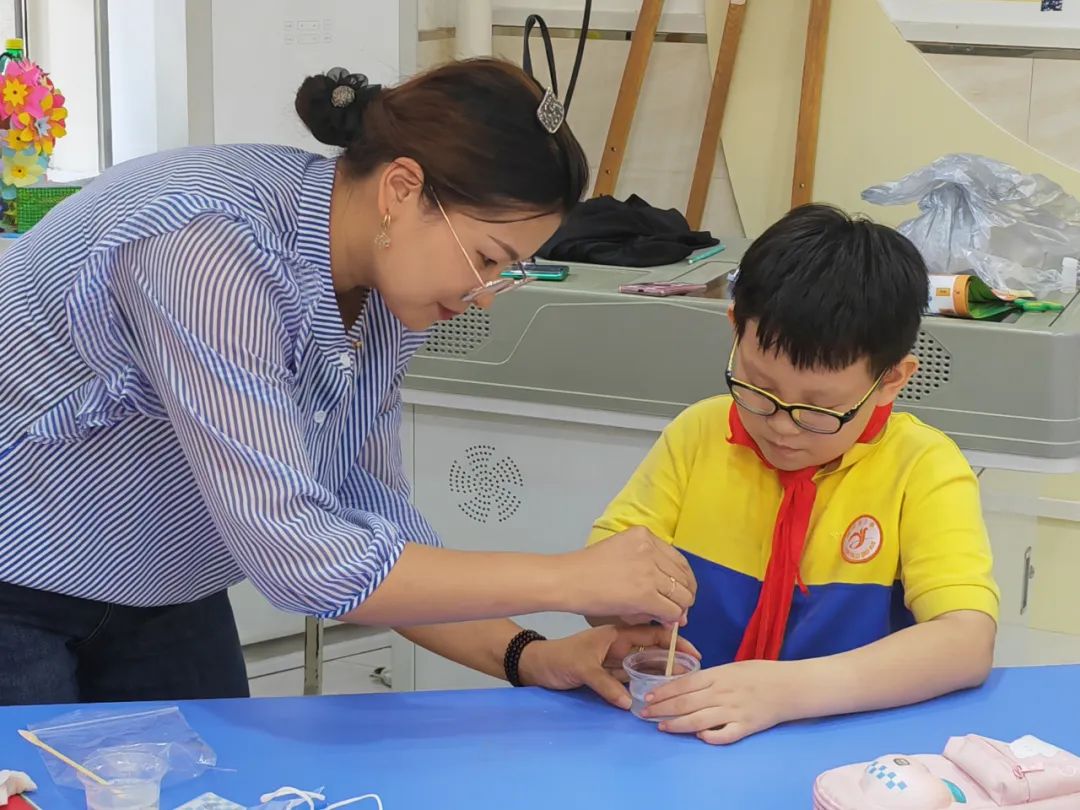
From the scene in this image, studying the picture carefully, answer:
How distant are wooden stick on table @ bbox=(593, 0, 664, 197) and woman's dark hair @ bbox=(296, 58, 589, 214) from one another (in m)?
1.61

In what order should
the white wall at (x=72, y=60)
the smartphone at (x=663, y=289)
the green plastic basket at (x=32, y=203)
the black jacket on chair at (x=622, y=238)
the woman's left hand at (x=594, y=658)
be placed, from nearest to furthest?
the woman's left hand at (x=594, y=658)
the smartphone at (x=663, y=289)
the black jacket on chair at (x=622, y=238)
the green plastic basket at (x=32, y=203)
the white wall at (x=72, y=60)

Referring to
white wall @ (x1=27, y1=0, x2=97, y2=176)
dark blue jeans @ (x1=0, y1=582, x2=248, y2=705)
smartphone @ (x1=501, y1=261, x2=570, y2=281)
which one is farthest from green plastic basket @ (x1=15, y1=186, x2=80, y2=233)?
dark blue jeans @ (x1=0, y1=582, x2=248, y2=705)

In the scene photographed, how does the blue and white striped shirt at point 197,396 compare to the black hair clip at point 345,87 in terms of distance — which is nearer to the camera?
the blue and white striped shirt at point 197,396

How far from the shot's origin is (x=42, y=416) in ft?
3.85

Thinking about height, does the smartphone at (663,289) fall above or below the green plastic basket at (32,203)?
below

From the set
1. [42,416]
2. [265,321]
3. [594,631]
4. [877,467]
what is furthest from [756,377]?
[42,416]

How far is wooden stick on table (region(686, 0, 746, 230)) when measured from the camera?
2676mm

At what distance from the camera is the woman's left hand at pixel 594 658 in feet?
4.05

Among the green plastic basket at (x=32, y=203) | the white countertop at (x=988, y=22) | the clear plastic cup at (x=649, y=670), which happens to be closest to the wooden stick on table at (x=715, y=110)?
the white countertop at (x=988, y=22)

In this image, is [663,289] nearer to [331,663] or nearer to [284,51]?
[284,51]

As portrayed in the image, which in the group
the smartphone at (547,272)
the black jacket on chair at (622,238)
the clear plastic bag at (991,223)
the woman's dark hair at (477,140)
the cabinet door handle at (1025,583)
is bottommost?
the cabinet door handle at (1025,583)

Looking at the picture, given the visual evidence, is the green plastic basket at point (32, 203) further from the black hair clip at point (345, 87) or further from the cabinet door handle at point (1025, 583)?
the cabinet door handle at point (1025, 583)

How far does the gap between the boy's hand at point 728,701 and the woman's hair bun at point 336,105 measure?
1.87ft

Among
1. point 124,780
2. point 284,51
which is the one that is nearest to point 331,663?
point 284,51
